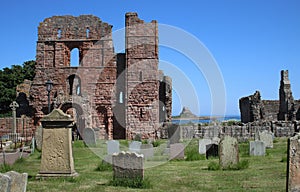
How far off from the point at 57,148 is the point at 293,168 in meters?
5.46

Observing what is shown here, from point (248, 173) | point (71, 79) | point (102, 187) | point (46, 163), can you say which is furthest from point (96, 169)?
point (71, 79)

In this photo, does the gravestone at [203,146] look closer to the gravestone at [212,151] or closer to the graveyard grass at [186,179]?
the gravestone at [212,151]

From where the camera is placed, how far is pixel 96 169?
12289mm

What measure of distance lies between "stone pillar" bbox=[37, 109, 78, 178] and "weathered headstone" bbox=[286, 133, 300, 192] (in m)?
5.14

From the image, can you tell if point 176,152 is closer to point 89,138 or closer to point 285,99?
point 89,138

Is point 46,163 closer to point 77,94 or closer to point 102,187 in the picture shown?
point 102,187

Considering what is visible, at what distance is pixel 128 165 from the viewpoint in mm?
9172

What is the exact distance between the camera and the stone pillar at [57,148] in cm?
1002

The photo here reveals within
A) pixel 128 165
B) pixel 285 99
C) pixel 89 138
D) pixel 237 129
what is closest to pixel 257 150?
pixel 128 165

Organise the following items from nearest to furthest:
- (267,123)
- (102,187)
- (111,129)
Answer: (102,187), (267,123), (111,129)

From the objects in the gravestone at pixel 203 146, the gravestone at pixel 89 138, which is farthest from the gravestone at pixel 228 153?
the gravestone at pixel 89 138

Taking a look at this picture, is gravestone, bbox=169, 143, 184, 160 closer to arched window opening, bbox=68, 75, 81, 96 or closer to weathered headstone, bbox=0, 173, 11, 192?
weathered headstone, bbox=0, 173, 11, 192

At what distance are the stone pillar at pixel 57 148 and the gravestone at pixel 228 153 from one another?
13.8ft

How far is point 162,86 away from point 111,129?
17.1ft
